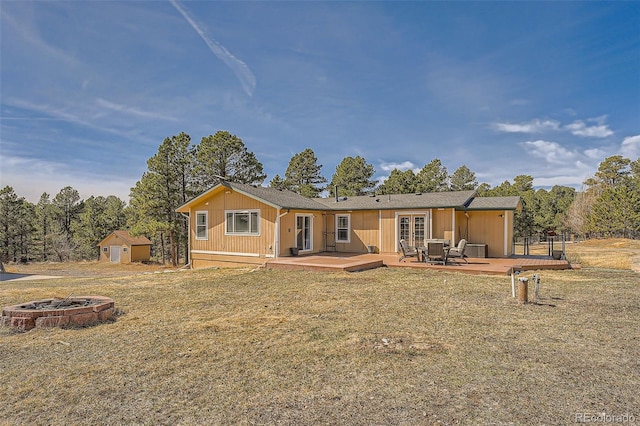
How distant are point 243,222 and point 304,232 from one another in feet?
9.06

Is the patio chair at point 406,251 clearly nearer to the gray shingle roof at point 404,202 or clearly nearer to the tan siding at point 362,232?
the gray shingle roof at point 404,202

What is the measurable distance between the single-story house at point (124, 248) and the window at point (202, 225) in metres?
17.8

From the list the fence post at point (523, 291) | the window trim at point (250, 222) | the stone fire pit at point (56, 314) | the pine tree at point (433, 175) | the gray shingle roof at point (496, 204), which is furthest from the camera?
the pine tree at point (433, 175)

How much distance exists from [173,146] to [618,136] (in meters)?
36.9

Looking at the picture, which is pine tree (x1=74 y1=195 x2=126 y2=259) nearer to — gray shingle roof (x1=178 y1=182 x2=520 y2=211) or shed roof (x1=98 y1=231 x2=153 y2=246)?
shed roof (x1=98 y1=231 x2=153 y2=246)

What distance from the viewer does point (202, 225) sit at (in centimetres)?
1619

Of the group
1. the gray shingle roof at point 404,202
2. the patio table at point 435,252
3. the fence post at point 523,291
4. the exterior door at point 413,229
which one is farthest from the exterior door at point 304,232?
the fence post at point 523,291

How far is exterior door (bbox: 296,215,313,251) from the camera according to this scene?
1541 cm

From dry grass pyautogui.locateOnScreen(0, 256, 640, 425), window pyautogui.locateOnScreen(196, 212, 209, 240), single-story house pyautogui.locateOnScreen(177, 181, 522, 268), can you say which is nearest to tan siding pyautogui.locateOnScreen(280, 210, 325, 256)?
single-story house pyautogui.locateOnScreen(177, 181, 522, 268)

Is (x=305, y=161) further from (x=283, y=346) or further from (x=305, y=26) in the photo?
(x=283, y=346)

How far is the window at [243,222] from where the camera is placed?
1460 centimetres

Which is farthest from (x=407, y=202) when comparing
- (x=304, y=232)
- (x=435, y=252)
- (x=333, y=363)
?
(x=333, y=363)

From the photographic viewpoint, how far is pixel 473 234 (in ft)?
47.6

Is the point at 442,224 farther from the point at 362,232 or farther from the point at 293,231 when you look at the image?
the point at 293,231
